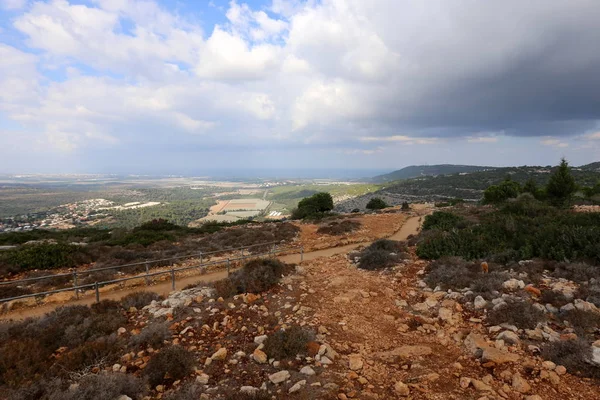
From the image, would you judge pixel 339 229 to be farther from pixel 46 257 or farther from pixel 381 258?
pixel 46 257

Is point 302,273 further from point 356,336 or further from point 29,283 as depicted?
point 29,283

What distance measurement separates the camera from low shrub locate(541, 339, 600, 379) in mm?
4175

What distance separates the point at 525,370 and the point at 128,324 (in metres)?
8.53

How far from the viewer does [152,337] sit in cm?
606

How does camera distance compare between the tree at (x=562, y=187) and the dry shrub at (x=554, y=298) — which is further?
the tree at (x=562, y=187)

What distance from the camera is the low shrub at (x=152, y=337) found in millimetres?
5957

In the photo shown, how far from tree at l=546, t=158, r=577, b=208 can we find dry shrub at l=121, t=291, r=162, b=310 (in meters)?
34.7

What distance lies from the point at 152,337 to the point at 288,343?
3.05 m

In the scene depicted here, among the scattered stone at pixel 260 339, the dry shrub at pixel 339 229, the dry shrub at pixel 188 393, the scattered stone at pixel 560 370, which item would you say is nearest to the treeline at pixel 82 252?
the dry shrub at pixel 339 229

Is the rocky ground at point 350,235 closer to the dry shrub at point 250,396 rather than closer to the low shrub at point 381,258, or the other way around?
the low shrub at point 381,258

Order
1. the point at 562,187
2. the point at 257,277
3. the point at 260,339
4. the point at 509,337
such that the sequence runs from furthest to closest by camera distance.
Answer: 1. the point at 562,187
2. the point at 257,277
3. the point at 260,339
4. the point at 509,337

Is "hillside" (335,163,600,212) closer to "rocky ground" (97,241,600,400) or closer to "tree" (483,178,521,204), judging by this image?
"tree" (483,178,521,204)

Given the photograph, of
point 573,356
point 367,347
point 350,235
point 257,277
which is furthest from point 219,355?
A: point 350,235

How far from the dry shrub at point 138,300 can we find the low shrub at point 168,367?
13.2 ft
